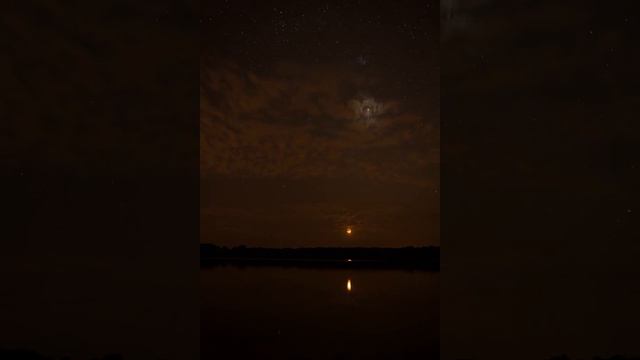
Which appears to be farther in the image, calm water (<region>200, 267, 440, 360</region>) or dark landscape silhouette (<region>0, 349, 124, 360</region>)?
calm water (<region>200, 267, 440, 360</region>)

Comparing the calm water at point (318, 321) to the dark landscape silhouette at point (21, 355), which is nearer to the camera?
the dark landscape silhouette at point (21, 355)

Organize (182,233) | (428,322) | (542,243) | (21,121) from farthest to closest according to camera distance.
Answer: (428,322) < (21,121) < (182,233) < (542,243)

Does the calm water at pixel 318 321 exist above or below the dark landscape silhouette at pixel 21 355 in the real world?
below

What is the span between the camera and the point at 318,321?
204 inches

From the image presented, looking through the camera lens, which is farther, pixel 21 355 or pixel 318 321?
pixel 318 321

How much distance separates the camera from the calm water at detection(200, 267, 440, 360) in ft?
12.6

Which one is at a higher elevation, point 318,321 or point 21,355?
point 21,355

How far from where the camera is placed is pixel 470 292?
2.24 m

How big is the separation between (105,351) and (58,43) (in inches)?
62.2

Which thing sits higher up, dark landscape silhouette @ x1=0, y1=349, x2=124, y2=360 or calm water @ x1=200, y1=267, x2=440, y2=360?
dark landscape silhouette @ x1=0, y1=349, x2=124, y2=360

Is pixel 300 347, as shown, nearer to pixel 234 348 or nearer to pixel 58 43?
pixel 234 348

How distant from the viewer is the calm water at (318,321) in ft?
A: 12.6

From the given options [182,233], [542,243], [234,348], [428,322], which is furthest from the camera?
[428,322]

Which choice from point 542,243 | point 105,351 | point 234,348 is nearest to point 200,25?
point 105,351
